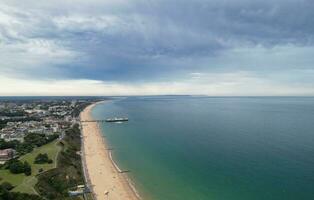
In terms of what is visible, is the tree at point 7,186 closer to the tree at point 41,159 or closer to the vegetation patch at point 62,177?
the vegetation patch at point 62,177

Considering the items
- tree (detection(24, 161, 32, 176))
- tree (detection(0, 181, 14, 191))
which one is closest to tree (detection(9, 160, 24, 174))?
tree (detection(24, 161, 32, 176))

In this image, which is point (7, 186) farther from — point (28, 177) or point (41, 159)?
point (41, 159)

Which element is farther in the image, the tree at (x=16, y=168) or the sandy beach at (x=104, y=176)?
the tree at (x=16, y=168)

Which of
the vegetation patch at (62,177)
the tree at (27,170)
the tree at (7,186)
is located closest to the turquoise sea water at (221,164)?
the vegetation patch at (62,177)

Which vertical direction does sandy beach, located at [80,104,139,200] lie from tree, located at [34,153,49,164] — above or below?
below

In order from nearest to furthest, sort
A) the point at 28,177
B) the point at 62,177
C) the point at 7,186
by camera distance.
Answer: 1. the point at 7,186
2. the point at 28,177
3. the point at 62,177

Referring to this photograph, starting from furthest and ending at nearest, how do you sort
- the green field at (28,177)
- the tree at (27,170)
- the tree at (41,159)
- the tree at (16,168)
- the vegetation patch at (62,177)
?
the tree at (41,159) → the tree at (16,168) → the tree at (27,170) → the vegetation patch at (62,177) → the green field at (28,177)

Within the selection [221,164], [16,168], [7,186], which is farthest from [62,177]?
[221,164]

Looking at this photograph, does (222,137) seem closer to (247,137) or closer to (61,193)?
(247,137)

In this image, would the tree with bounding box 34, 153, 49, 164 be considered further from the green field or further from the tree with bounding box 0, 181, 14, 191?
the tree with bounding box 0, 181, 14, 191

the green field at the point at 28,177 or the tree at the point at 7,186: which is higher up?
the tree at the point at 7,186

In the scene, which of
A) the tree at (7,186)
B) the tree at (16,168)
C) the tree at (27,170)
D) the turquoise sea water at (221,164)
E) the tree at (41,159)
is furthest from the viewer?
the tree at (41,159)

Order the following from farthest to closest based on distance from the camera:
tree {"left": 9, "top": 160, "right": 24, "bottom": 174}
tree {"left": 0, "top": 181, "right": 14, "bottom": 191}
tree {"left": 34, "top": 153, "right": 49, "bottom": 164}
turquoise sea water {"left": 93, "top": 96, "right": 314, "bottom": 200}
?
1. tree {"left": 34, "top": 153, "right": 49, "bottom": 164}
2. tree {"left": 9, "top": 160, "right": 24, "bottom": 174}
3. turquoise sea water {"left": 93, "top": 96, "right": 314, "bottom": 200}
4. tree {"left": 0, "top": 181, "right": 14, "bottom": 191}
